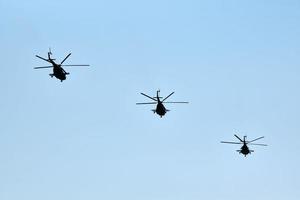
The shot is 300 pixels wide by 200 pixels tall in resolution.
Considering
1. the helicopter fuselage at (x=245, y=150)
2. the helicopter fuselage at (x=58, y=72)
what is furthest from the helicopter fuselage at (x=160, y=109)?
the helicopter fuselage at (x=245, y=150)

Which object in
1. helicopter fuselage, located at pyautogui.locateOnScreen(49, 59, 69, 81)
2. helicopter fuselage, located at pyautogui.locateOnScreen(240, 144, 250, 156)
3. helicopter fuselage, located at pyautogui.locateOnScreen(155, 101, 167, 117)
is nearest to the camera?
helicopter fuselage, located at pyautogui.locateOnScreen(49, 59, 69, 81)

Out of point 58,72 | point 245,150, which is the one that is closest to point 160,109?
point 58,72

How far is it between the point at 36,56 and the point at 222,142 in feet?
105

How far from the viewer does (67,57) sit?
53.9 m

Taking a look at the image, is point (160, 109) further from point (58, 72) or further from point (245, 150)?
point (245, 150)

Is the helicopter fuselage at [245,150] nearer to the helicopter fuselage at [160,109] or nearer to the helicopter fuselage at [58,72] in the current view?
the helicopter fuselage at [160,109]

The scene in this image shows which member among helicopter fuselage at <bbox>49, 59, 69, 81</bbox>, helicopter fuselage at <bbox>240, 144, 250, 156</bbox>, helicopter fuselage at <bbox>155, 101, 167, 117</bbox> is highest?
helicopter fuselage at <bbox>49, 59, 69, 81</bbox>

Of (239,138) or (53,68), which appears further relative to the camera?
(239,138)

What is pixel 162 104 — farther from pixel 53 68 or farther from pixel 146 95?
pixel 53 68

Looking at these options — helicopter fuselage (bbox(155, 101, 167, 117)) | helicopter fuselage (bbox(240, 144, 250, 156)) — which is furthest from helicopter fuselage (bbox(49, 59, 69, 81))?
helicopter fuselage (bbox(240, 144, 250, 156))

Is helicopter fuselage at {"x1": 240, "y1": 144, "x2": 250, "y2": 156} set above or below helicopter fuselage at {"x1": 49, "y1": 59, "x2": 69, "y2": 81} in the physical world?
below

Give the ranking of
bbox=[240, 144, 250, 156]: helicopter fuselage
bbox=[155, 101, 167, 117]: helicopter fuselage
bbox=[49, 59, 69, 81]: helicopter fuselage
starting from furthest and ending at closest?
bbox=[240, 144, 250, 156]: helicopter fuselage → bbox=[155, 101, 167, 117]: helicopter fuselage → bbox=[49, 59, 69, 81]: helicopter fuselage

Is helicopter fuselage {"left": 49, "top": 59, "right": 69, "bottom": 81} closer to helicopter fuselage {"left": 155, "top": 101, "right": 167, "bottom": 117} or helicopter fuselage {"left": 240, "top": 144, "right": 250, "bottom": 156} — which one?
helicopter fuselage {"left": 155, "top": 101, "right": 167, "bottom": 117}

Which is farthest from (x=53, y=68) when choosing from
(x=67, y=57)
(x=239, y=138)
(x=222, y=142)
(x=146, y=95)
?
(x=239, y=138)
